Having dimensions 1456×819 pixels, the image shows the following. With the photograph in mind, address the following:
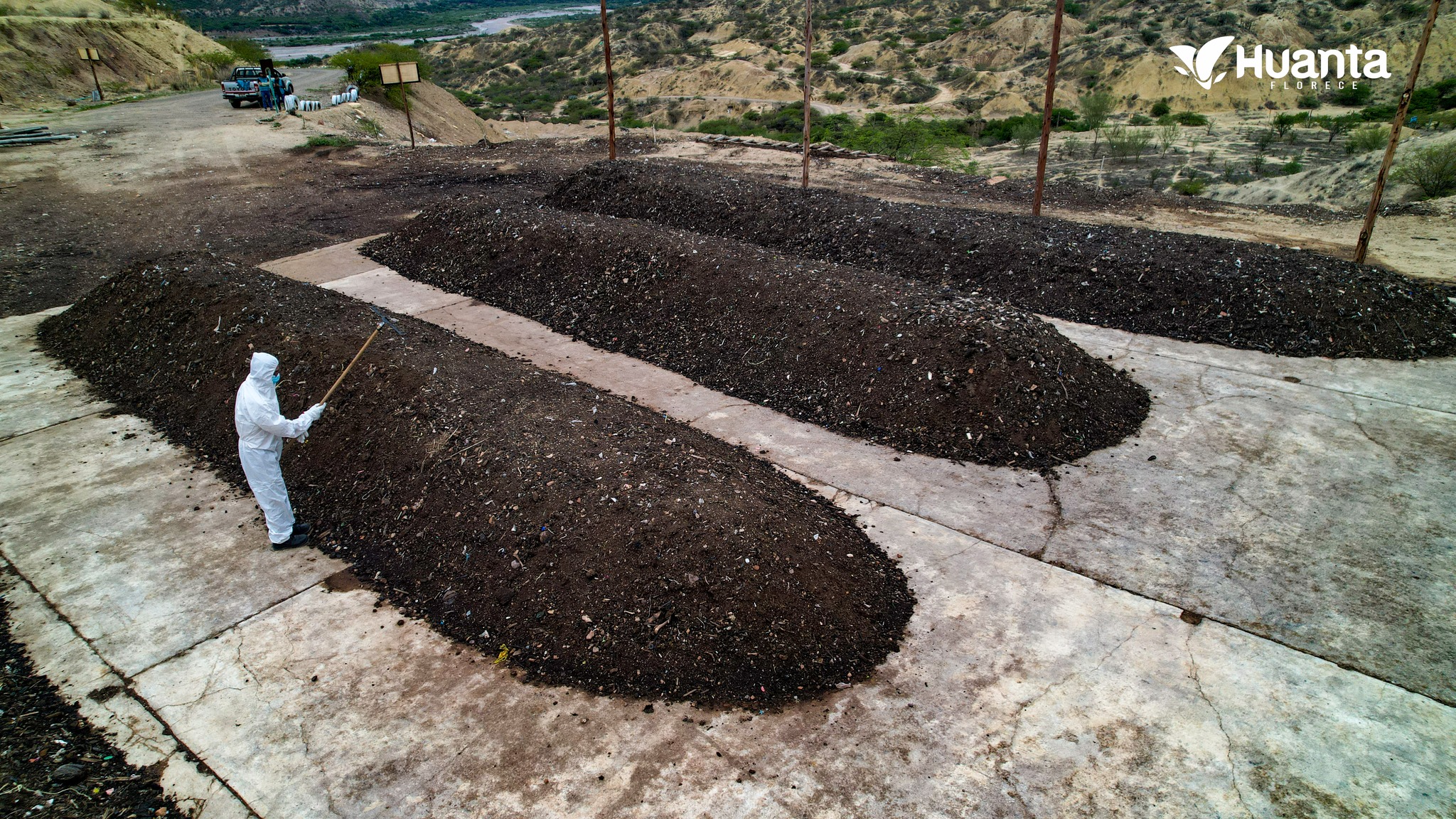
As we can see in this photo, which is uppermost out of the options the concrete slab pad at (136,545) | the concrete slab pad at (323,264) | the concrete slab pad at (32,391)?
the concrete slab pad at (323,264)

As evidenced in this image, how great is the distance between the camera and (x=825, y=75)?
46.0m

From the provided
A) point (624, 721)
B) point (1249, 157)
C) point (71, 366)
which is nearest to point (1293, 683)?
point (624, 721)

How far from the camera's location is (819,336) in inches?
317

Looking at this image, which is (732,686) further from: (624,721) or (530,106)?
(530,106)

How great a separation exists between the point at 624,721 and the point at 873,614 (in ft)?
5.38

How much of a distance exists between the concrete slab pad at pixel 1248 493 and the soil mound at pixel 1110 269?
0.55m

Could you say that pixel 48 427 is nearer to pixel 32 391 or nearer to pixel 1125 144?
pixel 32 391

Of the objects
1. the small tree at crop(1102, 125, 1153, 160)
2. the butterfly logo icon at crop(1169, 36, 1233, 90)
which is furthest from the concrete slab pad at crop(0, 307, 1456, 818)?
the butterfly logo icon at crop(1169, 36, 1233, 90)

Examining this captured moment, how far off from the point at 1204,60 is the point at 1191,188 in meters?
26.8

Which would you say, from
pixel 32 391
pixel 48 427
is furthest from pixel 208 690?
pixel 32 391

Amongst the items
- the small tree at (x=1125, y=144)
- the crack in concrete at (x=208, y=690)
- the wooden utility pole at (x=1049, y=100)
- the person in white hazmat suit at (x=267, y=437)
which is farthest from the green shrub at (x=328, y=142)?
the small tree at (x=1125, y=144)

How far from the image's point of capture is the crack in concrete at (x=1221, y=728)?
3.65 metres

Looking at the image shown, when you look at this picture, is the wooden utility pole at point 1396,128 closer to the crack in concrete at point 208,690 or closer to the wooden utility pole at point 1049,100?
the wooden utility pole at point 1049,100

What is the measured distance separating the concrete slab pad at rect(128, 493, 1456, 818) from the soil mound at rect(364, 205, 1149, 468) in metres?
2.38
